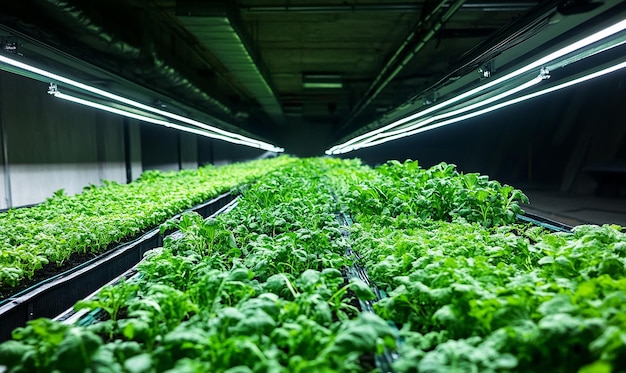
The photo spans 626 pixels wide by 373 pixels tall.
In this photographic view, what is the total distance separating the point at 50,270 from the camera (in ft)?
10.9

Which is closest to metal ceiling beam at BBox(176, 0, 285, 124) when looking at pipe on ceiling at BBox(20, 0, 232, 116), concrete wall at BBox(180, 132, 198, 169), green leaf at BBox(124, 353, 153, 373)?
pipe on ceiling at BBox(20, 0, 232, 116)

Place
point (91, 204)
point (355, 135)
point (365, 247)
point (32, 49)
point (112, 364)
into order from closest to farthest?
point (112, 364) < point (365, 247) < point (32, 49) < point (91, 204) < point (355, 135)

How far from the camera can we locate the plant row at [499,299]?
123cm

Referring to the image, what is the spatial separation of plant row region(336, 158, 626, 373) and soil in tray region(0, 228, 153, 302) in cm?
233

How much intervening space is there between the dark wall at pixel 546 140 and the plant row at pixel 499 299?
927cm

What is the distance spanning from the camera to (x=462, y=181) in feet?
13.4

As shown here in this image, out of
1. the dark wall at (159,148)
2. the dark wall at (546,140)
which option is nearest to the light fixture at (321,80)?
the dark wall at (546,140)

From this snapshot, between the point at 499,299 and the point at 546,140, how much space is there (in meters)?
13.9

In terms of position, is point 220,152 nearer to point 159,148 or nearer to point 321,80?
point 159,148

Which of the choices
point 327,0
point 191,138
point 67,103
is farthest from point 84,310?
point 191,138

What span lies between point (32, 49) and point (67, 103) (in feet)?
16.6

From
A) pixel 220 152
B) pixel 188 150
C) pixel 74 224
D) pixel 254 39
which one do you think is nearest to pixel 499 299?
pixel 74 224

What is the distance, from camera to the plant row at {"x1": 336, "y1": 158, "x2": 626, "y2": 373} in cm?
123

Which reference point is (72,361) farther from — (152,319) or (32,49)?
(32,49)
